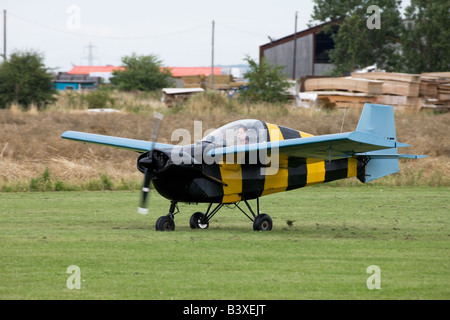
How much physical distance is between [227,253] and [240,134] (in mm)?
3242

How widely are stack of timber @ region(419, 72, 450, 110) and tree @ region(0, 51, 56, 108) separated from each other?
71.8 ft

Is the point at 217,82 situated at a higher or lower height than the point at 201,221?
higher

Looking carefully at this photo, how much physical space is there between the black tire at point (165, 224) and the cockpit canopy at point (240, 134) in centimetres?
172

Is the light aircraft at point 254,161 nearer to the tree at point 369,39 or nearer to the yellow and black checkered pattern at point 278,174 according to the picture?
the yellow and black checkered pattern at point 278,174

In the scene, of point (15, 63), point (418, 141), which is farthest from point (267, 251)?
point (15, 63)

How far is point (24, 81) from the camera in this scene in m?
39.5

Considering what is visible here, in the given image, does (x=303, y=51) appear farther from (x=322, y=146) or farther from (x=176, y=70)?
(x=322, y=146)

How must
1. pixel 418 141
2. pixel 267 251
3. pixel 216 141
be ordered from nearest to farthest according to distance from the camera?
1. pixel 267 251
2. pixel 216 141
3. pixel 418 141

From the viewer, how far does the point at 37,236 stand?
1205cm

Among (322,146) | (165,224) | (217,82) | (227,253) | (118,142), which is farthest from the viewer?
(217,82)

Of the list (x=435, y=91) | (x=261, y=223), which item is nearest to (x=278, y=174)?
(x=261, y=223)

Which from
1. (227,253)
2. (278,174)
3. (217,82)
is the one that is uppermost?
(217,82)
